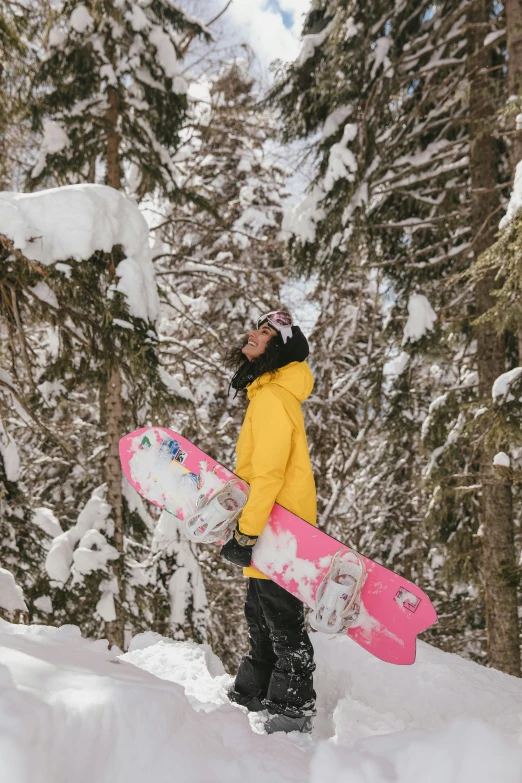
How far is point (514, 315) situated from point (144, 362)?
9.66 feet

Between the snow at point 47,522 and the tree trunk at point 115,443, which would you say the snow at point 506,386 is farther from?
the snow at point 47,522

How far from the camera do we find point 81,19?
19.6 feet

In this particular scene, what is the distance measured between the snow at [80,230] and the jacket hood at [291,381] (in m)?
1.85

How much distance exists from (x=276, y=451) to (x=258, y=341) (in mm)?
711

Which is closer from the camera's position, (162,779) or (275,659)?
(162,779)

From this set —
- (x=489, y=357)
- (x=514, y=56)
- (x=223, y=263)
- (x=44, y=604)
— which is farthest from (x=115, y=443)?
(x=514, y=56)

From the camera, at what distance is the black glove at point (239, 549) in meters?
2.63

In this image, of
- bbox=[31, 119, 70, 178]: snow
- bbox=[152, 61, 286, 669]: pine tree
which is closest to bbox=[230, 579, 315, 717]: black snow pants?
bbox=[152, 61, 286, 669]: pine tree

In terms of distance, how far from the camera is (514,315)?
140 inches

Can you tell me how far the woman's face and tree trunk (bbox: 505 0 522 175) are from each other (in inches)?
→ 130

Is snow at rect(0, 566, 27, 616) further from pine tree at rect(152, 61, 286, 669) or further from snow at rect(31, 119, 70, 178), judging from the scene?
snow at rect(31, 119, 70, 178)

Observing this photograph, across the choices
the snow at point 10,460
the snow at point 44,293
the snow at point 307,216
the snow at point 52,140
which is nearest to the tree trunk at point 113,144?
the snow at point 52,140

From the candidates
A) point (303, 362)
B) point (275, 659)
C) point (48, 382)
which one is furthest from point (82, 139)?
point (275, 659)

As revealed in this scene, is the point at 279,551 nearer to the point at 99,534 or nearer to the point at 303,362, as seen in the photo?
the point at 303,362
